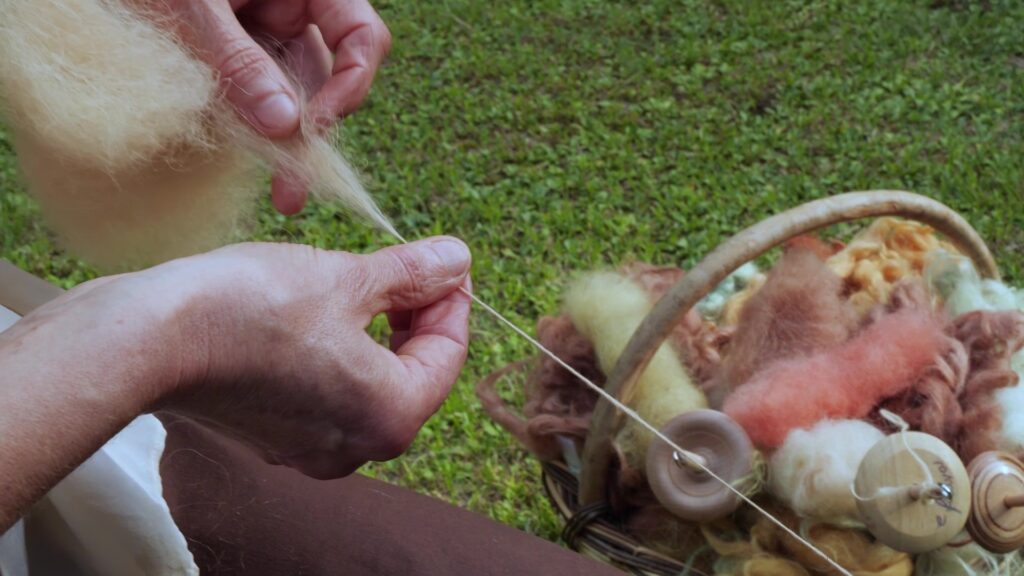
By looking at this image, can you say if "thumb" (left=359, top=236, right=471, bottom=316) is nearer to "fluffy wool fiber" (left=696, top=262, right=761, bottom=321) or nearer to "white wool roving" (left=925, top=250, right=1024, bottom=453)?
"fluffy wool fiber" (left=696, top=262, right=761, bottom=321)

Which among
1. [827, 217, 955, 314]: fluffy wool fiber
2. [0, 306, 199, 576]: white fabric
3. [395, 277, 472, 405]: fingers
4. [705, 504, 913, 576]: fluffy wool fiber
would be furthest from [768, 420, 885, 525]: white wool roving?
[0, 306, 199, 576]: white fabric

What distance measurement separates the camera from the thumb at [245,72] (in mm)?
1045

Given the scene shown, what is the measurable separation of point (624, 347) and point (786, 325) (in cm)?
26

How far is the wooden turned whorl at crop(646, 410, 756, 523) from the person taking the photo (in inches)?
52.9

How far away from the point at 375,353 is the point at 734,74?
2.91 m

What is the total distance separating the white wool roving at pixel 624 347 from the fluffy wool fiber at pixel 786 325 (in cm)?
7

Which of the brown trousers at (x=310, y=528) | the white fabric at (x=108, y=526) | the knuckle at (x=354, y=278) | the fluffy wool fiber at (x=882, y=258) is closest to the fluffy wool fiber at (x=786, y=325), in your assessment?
the fluffy wool fiber at (x=882, y=258)

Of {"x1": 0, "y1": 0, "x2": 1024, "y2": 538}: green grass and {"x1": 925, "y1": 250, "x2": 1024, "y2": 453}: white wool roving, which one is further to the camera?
{"x1": 0, "y1": 0, "x2": 1024, "y2": 538}: green grass

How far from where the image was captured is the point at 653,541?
1489mm

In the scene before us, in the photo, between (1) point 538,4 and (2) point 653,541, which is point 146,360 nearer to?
(2) point 653,541

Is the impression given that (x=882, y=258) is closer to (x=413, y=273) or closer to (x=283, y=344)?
(x=413, y=273)

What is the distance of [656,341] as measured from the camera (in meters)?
1.33

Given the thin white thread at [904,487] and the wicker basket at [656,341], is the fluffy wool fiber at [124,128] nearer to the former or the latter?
the wicker basket at [656,341]

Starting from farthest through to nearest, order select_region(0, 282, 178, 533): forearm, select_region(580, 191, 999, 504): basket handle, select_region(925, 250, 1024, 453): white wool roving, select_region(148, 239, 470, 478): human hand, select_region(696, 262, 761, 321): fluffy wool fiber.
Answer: select_region(696, 262, 761, 321): fluffy wool fiber, select_region(925, 250, 1024, 453): white wool roving, select_region(580, 191, 999, 504): basket handle, select_region(148, 239, 470, 478): human hand, select_region(0, 282, 178, 533): forearm
